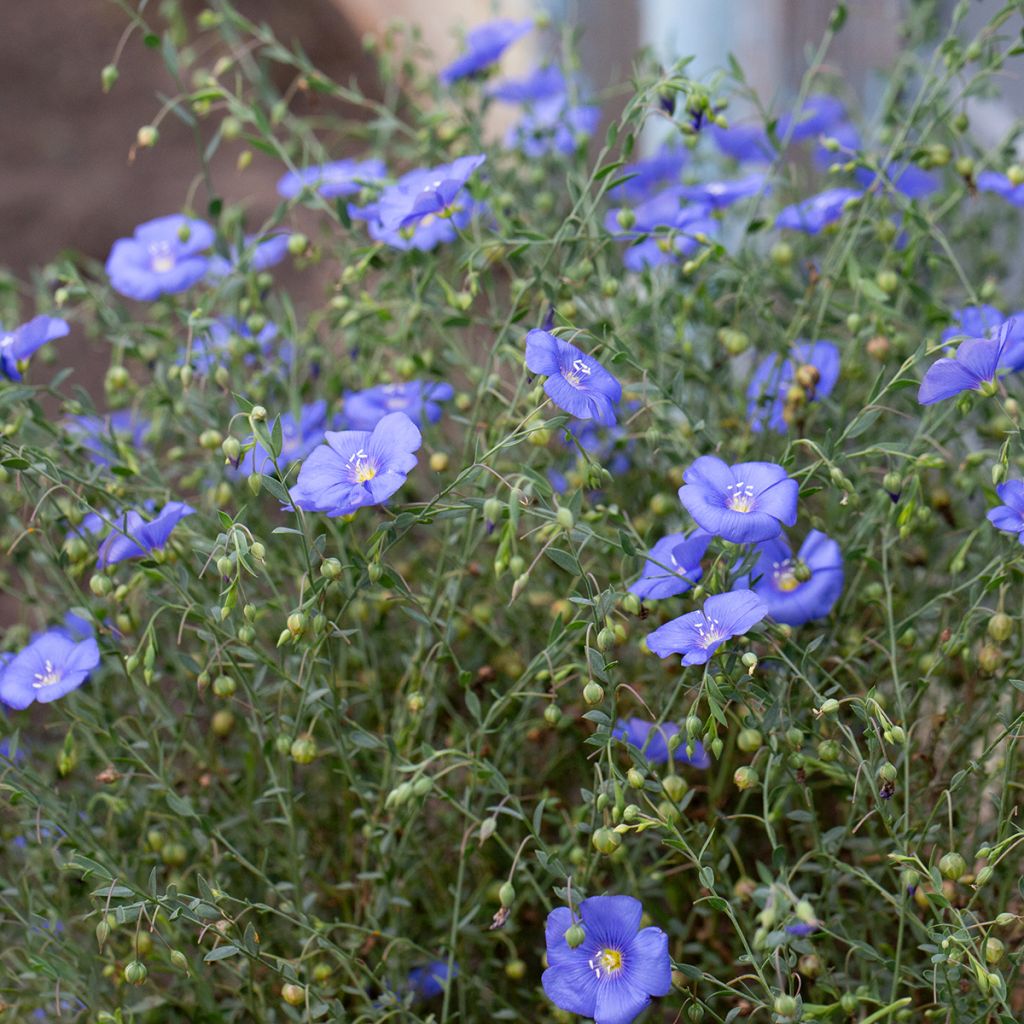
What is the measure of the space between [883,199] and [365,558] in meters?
0.68

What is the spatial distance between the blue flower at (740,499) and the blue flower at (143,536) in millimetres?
439

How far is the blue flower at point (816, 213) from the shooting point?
1.37 m

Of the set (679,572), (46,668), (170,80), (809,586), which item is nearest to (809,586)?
(809,586)

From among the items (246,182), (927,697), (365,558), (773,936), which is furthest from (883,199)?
(246,182)

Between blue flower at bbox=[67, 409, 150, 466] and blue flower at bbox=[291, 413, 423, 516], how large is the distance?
1.05 ft

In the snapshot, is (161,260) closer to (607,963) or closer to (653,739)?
(653,739)

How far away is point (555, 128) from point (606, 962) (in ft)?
3.41

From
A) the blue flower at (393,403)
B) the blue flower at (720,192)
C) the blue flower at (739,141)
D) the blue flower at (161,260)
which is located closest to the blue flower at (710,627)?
the blue flower at (393,403)

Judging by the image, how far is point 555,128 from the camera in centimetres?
163

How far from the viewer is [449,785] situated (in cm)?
146

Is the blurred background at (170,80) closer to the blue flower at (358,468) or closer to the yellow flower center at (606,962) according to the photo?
the blue flower at (358,468)

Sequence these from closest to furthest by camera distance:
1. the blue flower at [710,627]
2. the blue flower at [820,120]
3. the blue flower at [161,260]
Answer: the blue flower at [710,627] < the blue flower at [161,260] < the blue flower at [820,120]

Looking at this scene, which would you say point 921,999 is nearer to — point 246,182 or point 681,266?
point 681,266

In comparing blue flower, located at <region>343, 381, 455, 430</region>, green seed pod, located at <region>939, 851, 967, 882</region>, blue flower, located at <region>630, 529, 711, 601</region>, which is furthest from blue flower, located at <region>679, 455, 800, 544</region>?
blue flower, located at <region>343, 381, 455, 430</region>
